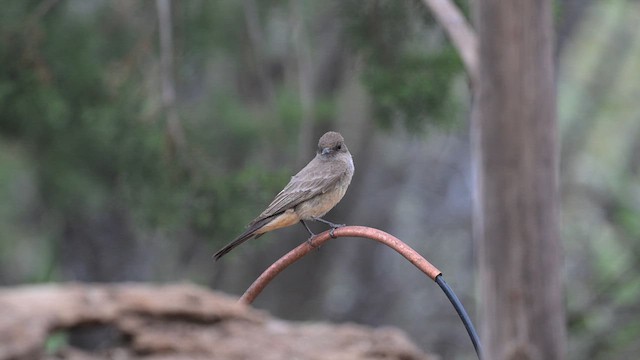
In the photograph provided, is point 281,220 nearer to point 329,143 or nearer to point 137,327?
point 329,143

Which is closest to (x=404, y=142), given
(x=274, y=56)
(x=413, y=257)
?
(x=274, y=56)

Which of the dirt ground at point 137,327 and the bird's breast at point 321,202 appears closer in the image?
the dirt ground at point 137,327

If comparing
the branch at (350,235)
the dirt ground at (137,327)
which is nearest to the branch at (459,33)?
the branch at (350,235)

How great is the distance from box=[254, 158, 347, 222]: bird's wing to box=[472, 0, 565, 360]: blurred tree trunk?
60cm

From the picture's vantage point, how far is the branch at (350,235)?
3.07 metres

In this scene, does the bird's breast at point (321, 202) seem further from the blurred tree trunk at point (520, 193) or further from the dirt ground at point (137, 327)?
the dirt ground at point (137, 327)

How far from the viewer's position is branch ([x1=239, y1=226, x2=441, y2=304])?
3.07m

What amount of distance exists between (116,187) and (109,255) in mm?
1997

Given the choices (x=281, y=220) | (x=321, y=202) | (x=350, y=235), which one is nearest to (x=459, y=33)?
(x=321, y=202)

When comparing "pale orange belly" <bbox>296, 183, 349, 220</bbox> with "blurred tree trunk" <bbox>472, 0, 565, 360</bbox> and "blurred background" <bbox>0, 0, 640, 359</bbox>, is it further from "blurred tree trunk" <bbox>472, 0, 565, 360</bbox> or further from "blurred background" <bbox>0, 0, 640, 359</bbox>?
"blurred background" <bbox>0, 0, 640, 359</bbox>

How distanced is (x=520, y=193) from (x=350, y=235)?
3.13 feet

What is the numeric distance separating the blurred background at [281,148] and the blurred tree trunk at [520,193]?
2.17 meters

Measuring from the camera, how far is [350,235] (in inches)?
131

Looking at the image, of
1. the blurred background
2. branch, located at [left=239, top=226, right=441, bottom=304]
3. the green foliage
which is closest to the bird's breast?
branch, located at [left=239, top=226, right=441, bottom=304]
